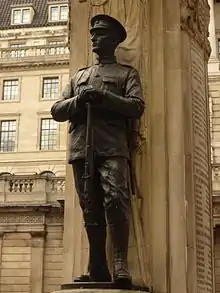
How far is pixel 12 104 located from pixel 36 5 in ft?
57.3

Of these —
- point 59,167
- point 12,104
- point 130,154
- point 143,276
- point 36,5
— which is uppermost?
point 36,5

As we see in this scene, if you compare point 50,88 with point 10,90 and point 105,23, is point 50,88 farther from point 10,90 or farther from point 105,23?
point 105,23

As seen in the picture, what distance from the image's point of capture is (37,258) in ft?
102

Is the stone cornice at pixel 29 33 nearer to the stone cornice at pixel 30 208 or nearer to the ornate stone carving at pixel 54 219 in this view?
the ornate stone carving at pixel 54 219

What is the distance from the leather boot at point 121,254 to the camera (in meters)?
6.32

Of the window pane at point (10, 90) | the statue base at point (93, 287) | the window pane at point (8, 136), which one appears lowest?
the statue base at point (93, 287)

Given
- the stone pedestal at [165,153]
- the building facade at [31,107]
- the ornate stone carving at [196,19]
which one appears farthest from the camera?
the building facade at [31,107]

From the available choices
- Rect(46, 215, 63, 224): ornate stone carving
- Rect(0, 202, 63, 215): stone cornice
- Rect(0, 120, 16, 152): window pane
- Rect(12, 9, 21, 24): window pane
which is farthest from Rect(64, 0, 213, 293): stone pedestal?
Rect(12, 9, 21, 24): window pane

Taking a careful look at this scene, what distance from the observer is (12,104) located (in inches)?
1932

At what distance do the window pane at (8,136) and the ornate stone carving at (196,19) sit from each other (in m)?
40.6

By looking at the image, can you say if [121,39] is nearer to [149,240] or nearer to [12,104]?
[149,240]

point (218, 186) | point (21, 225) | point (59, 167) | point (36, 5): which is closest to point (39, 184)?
point (21, 225)

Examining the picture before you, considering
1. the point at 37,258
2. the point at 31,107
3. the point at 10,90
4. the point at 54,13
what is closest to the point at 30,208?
the point at 37,258

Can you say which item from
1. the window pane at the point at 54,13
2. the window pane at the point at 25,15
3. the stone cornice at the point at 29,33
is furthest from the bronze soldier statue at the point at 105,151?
the window pane at the point at 25,15
